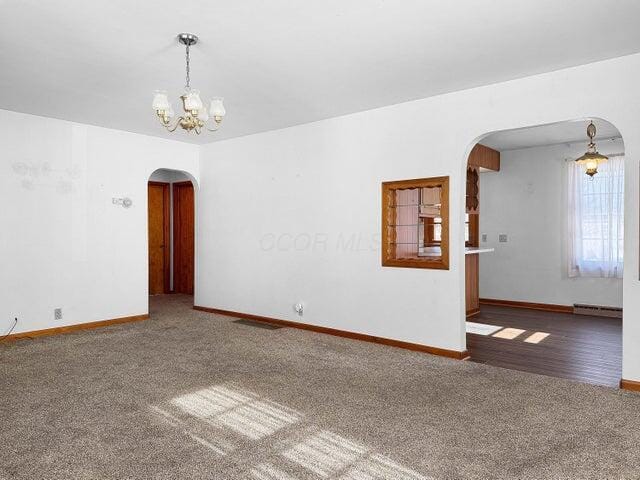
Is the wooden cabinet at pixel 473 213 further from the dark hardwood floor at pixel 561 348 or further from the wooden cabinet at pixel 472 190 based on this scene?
the dark hardwood floor at pixel 561 348

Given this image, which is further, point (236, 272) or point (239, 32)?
point (236, 272)

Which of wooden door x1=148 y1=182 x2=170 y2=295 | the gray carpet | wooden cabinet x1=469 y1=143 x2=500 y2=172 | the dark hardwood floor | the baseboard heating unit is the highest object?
wooden cabinet x1=469 y1=143 x2=500 y2=172

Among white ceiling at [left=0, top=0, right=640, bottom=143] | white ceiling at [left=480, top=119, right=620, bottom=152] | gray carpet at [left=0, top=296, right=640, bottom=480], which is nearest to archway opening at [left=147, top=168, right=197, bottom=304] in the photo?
white ceiling at [left=0, top=0, right=640, bottom=143]

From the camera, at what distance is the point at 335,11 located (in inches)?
111

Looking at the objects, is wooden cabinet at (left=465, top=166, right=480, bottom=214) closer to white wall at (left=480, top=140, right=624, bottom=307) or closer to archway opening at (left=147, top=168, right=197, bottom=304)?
white wall at (left=480, top=140, right=624, bottom=307)

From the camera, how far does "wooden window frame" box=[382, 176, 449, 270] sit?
4.53 meters

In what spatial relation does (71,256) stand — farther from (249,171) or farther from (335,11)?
(335,11)

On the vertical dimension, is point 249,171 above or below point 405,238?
above

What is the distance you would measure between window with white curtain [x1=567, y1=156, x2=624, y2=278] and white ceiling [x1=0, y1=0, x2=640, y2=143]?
364 cm

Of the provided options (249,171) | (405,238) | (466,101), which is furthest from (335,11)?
(405,238)

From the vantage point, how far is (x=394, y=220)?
5.02m

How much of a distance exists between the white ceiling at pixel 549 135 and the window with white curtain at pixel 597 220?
0.44 metres

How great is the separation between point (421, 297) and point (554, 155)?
4.10 m

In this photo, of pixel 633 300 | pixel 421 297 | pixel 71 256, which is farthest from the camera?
pixel 71 256
